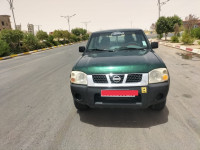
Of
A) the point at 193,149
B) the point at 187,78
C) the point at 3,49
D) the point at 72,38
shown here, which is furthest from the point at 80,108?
the point at 72,38

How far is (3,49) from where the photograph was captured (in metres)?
18.2

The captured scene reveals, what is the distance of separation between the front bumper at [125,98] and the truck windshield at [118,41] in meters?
1.27

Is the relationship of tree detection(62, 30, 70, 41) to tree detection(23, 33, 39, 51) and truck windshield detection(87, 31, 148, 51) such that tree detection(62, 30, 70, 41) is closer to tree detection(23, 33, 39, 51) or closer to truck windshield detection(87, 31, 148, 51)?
tree detection(23, 33, 39, 51)

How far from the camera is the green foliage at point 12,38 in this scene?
67.3 ft

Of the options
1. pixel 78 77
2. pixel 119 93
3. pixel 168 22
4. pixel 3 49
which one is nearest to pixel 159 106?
pixel 119 93

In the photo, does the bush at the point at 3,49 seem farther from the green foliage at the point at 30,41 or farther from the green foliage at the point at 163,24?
the green foliage at the point at 163,24

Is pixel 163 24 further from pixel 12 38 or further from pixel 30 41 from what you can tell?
pixel 12 38

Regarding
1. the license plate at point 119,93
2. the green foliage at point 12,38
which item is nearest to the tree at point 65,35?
the green foliage at point 12,38

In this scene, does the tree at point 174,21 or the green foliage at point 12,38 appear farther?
the tree at point 174,21

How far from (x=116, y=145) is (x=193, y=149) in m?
1.00

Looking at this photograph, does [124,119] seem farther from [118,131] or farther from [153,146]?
[153,146]

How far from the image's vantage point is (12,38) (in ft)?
69.7

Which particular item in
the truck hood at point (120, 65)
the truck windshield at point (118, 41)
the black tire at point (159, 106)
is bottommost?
the black tire at point (159, 106)

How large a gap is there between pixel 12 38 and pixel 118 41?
2091 cm
